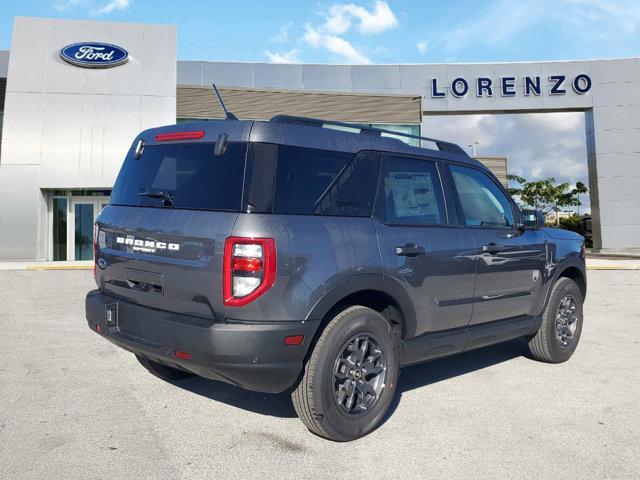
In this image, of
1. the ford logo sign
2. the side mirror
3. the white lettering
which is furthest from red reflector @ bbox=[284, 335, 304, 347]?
the white lettering

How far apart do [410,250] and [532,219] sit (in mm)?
1848

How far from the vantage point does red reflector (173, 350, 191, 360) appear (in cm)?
289

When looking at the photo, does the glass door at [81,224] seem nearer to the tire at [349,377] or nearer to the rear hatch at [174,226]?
the rear hatch at [174,226]

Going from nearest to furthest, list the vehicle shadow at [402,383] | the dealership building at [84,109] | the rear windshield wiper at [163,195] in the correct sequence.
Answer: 1. the rear windshield wiper at [163,195]
2. the vehicle shadow at [402,383]
3. the dealership building at [84,109]

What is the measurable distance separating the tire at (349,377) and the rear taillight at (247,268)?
0.56 meters

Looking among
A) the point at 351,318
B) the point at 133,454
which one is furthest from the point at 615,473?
the point at 133,454

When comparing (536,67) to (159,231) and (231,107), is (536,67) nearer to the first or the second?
(231,107)

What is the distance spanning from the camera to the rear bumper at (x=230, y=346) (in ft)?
9.11

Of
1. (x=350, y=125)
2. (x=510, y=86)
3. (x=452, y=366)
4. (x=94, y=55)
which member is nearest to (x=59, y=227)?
(x=94, y=55)

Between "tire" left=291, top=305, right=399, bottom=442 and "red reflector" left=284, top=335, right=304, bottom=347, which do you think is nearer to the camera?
"red reflector" left=284, top=335, right=304, bottom=347

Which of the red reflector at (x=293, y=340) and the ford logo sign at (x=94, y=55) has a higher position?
the ford logo sign at (x=94, y=55)

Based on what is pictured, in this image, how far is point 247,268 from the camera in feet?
9.05

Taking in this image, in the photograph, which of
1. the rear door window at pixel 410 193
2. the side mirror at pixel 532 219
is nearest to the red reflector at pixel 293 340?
the rear door window at pixel 410 193

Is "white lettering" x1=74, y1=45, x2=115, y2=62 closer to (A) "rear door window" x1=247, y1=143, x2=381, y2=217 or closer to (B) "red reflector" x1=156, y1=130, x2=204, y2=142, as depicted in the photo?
A: (B) "red reflector" x1=156, y1=130, x2=204, y2=142
